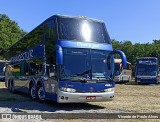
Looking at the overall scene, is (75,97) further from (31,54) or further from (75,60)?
(31,54)

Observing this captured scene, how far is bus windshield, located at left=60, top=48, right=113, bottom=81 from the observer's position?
1423 centimetres

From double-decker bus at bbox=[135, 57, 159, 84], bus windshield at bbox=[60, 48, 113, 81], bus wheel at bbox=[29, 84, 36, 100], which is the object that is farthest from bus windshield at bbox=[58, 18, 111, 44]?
double-decker bus at bbox=[135, 57, 159, 84]

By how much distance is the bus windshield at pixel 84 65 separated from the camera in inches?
560

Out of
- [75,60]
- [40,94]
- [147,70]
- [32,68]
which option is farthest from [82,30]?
[147,70]

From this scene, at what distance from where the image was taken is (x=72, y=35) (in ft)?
48.6

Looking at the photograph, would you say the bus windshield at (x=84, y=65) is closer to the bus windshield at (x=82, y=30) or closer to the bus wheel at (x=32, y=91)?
the bus windshield at (x=82, y=30)

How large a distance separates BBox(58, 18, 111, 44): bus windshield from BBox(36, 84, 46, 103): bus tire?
3103mm

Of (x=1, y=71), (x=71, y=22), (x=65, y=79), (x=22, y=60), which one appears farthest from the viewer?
(x=1, y=71)

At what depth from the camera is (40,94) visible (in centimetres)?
1664

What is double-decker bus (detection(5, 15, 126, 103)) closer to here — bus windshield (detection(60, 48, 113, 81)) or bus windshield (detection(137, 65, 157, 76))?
bus windshield (detection(60, 48, 113, 81))

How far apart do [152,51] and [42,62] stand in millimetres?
66752

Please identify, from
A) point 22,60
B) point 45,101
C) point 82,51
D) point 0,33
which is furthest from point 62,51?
point 0,33

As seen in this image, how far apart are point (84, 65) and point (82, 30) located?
1.61 m

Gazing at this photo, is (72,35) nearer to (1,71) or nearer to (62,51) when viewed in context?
(62,51)
